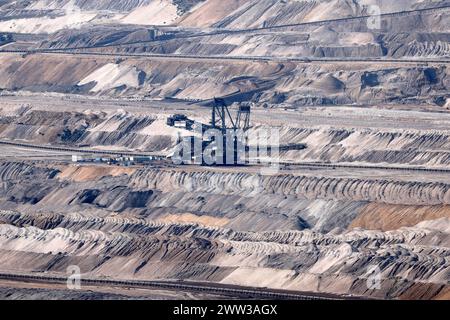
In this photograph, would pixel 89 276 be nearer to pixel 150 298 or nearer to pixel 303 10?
pixel 150 298

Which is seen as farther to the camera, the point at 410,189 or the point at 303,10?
the point at 303,10

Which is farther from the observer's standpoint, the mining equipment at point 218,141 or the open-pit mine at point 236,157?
the mining equipment at point 218,141

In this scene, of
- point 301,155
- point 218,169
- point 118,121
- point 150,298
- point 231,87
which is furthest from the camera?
point 231,87

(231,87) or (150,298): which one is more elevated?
(150,298)

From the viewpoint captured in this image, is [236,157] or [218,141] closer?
[236,157]

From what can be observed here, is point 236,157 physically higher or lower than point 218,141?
lower

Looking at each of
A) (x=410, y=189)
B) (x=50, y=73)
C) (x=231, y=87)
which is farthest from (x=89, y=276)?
(x=50, y=73)

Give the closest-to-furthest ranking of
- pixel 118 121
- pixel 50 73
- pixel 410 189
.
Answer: pixel 410 189, pixel 118 121, pixel 50 73

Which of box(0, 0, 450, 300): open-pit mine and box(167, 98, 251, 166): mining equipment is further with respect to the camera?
box(167, 98, 251, 166): mining equipment
